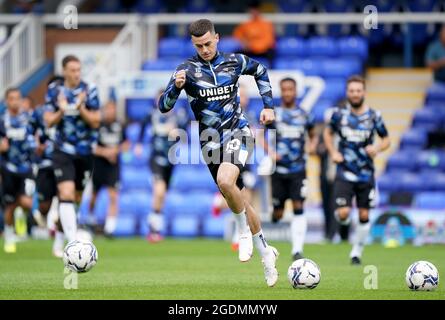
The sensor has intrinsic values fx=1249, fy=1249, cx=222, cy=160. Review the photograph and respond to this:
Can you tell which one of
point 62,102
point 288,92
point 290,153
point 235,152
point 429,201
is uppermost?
point 429,201

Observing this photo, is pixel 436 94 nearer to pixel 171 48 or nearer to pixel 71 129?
pixel 171 48

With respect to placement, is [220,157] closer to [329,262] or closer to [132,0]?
[329,262]

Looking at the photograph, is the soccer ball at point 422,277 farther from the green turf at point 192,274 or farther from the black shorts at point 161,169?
the black shorts at point 161,169

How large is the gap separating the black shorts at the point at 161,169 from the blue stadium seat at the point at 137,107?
3.80 meters

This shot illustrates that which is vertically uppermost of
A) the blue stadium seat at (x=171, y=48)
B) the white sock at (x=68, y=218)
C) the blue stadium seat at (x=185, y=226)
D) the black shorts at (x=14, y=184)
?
the blue stadium seat at (x=171, y=48)

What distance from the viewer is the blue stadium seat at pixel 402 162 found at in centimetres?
2445

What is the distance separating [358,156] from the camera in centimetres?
1677

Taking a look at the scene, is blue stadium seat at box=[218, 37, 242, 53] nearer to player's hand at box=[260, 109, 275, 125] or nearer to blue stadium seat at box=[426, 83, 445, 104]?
blue stadium seat at box=[426, 83, 445, 104]

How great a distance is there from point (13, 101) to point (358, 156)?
21.7 ft

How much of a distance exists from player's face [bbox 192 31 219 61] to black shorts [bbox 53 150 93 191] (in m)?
4.31

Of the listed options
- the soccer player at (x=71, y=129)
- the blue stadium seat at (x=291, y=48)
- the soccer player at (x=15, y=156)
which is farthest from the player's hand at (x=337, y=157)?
the blue stadium seat at (x=291, y=48)

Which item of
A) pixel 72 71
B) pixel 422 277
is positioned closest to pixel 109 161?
pixel 72 71
